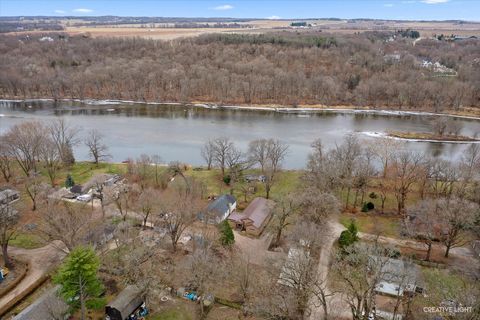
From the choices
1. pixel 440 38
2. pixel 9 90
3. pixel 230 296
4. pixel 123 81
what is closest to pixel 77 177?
pixel 230 296

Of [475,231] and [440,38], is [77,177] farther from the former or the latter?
[440,38]

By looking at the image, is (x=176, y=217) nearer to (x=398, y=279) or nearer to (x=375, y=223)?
(x=398, y=279)

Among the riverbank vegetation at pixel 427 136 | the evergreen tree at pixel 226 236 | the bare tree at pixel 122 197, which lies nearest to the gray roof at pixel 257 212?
the evergreen tree at pixel 226 236

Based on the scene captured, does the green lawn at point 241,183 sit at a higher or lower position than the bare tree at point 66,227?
lower

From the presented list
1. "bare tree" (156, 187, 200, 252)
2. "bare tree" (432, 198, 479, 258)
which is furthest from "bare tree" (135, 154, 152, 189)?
"bare tree" (432, 198, 479, 258)

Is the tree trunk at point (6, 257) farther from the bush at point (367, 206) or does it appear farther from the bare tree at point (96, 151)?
the bush at point (367, 206)
